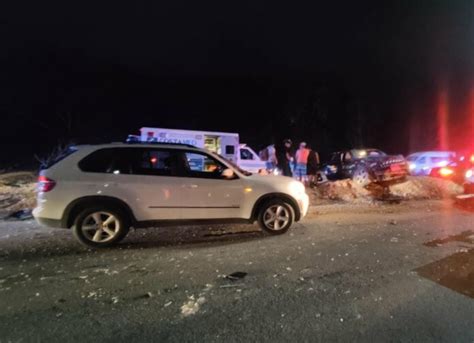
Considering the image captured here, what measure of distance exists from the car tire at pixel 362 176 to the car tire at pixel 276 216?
7.48m

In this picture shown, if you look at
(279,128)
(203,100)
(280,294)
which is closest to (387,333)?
(280,294)

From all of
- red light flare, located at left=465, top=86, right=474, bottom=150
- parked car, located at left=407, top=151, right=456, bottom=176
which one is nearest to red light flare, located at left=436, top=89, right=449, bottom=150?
red light flare, located at left=465, top=86, right=474, bottom=150

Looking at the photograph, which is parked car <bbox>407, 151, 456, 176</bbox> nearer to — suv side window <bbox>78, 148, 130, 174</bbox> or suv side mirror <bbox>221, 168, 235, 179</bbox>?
suv side mirror <bbox>221, 168, 235, 179</bbox>

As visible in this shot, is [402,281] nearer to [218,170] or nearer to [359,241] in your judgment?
[359,241]

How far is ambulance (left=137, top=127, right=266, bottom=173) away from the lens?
14387mm

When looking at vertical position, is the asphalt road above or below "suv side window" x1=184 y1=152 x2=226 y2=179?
below

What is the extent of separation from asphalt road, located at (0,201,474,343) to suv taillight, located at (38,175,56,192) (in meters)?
1.01

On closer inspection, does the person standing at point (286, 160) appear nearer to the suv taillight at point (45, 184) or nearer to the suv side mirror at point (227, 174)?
the suv side mirror at point (227, 174)

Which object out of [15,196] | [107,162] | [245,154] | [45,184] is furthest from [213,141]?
[45,184]

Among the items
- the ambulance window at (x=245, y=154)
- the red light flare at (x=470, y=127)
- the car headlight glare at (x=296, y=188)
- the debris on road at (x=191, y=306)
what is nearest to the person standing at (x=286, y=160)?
the ambulance window at (x=245, y=154)

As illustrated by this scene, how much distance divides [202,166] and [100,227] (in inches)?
81.0

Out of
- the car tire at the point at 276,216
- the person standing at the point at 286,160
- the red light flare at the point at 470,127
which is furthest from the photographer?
the red light flare at the point at 470,127

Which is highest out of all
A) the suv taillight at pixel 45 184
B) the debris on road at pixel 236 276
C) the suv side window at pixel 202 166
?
the suv side window at pixel 202 166

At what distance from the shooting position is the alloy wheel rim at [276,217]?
696 cm
